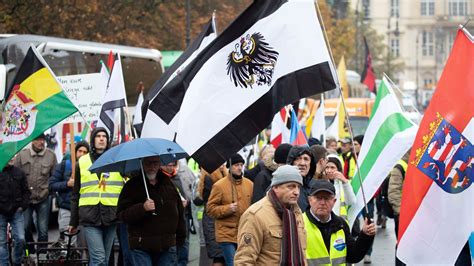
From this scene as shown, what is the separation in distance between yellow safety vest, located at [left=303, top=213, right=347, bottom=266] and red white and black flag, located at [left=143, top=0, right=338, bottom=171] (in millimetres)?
1239

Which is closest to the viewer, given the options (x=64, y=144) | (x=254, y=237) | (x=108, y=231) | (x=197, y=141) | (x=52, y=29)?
(x=254, y=237)

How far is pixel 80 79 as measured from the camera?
49.7 feet

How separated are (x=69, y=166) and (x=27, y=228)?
5.05 ft

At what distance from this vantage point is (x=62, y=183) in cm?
1387

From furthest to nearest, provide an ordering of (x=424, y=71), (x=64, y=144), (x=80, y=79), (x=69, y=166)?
(x=424, y=71)
(x=64, y=144)
(x=80, y=79)
(x=69, y=166)

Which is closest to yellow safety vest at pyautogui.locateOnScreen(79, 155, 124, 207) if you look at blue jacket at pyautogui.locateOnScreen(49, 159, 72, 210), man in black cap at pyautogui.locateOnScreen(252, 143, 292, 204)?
man in black cap at pyautogui.locateOnScreen(252, 143, 292, 204)

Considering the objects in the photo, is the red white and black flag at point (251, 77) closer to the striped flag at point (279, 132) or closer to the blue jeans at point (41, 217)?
the blue jeans at point (41, 217)

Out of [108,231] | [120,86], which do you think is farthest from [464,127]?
[120,86]

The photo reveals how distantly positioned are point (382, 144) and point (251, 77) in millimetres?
2102

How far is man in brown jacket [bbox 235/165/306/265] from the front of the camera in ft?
25.1

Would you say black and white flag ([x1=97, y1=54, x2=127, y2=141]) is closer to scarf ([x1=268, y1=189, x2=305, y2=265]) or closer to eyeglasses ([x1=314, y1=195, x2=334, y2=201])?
eyeglasses ([x1=314, y1=195, x2=334, y2=201])

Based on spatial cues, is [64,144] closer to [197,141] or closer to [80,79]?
[80,79]

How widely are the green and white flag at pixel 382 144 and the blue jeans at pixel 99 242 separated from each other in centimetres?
230

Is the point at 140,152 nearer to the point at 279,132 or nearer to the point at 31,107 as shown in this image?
the point at 31,107
